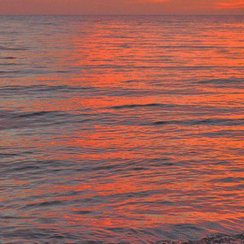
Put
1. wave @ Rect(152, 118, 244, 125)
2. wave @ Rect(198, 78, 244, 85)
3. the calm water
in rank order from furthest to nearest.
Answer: wave @ Rect(198, 78, 244, 85)
wave @ Rect(152, 118, 244, 125)
the calm water

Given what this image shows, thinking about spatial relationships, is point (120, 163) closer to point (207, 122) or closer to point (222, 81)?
point (207, 122)

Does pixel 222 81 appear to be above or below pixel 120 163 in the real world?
above

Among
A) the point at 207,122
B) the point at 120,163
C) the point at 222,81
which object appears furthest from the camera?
the point at 222,81

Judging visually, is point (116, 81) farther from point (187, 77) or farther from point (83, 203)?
point (83, 203)

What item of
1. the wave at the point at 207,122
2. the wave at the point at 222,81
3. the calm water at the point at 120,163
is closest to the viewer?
the calm water at the point at 120,163

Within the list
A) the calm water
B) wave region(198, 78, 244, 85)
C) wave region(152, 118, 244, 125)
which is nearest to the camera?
the calm water

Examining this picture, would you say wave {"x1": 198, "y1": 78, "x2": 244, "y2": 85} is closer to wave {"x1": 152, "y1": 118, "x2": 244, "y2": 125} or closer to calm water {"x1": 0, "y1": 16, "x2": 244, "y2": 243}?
calm water {"x1": 0, "y1": 16, "x2": 244, "y2": 243}

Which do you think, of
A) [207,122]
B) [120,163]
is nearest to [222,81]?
[207,122]

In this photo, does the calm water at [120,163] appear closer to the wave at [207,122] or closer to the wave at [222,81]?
the wave at [207,122]

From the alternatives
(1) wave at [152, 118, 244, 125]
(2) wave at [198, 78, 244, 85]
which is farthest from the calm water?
(2) wave at [198, 78, 244, 85]

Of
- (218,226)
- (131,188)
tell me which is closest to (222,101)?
(131,188)

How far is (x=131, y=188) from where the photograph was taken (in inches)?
307

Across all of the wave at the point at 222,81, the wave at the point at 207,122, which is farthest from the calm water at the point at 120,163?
the wave at the point at 222,81

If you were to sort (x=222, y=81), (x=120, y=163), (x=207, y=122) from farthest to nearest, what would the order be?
(x=222, y=81) → (x=207, y=122) → (x=120, y=163)
